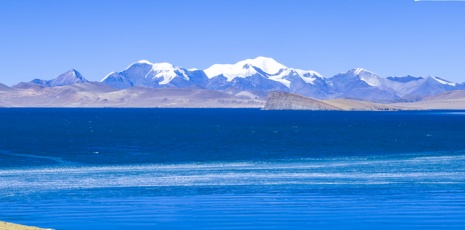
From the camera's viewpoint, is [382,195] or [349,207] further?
[382,195]

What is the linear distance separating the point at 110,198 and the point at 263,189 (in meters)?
10.2

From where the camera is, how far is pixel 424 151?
9419 cm

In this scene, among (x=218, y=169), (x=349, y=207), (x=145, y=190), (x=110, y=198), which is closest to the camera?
(x=349, y=207)

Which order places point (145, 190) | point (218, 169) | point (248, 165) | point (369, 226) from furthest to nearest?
1. point (248, 165)
2. point (218, 169)
3. point (145, 190)
4. point (369, 226)

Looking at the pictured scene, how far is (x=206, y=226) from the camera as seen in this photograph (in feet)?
121

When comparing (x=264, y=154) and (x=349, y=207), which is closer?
(x=349, y=207)

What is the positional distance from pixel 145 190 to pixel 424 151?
173 ft

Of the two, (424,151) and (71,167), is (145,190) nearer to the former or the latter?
(71,167)

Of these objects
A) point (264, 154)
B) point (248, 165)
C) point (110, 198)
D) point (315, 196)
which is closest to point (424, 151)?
point (264, 154)

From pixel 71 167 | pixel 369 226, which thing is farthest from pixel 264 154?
pixel 369 226

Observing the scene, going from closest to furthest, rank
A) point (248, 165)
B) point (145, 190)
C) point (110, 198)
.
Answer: point (110, 198) < point (145, 190) < point (248, 165)

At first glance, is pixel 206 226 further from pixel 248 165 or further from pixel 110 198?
pixel 248 165

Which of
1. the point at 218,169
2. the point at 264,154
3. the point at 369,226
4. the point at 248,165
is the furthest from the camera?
the point at 264,154

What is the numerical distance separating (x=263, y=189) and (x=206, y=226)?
13.8 metres
